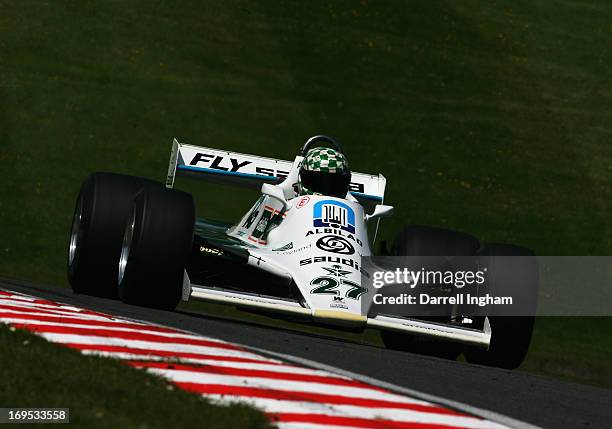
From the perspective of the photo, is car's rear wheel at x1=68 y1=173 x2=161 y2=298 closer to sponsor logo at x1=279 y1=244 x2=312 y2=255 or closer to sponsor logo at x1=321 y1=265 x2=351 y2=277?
sponsor logo at x1=279 y1=244 x2=312 y2=255

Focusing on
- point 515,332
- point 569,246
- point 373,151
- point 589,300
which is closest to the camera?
point 515,332

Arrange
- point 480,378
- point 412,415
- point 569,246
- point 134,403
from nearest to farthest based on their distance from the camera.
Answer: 1. point 134,403
2. point 412,415
3. point 480,378
4. point 569,246

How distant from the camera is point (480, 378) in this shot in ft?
28.2

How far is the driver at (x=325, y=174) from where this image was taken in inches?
431

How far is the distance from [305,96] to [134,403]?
19688mm

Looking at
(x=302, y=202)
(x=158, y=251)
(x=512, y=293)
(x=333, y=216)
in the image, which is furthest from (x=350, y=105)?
(x=158, y=251)

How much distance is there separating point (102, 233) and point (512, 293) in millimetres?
3592

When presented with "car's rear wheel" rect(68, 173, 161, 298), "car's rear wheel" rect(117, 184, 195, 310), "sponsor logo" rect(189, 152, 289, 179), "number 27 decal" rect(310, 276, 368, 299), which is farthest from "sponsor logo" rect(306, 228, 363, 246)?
"sponsor logo" rect(189, 152, 289, 179)

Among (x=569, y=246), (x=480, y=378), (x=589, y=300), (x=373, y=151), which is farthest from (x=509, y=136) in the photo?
(x=480, y=378)

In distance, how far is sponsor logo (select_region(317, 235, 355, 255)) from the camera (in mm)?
10000

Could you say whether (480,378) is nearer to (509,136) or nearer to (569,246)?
(569,246)

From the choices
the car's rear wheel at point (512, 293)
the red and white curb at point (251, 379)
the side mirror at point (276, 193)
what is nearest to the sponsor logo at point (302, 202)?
the side mirror at point (276, 193)

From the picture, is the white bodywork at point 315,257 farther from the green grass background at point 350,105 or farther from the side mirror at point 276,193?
the green grass background at point 350,105

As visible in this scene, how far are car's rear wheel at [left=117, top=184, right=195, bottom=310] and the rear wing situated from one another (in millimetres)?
2893
